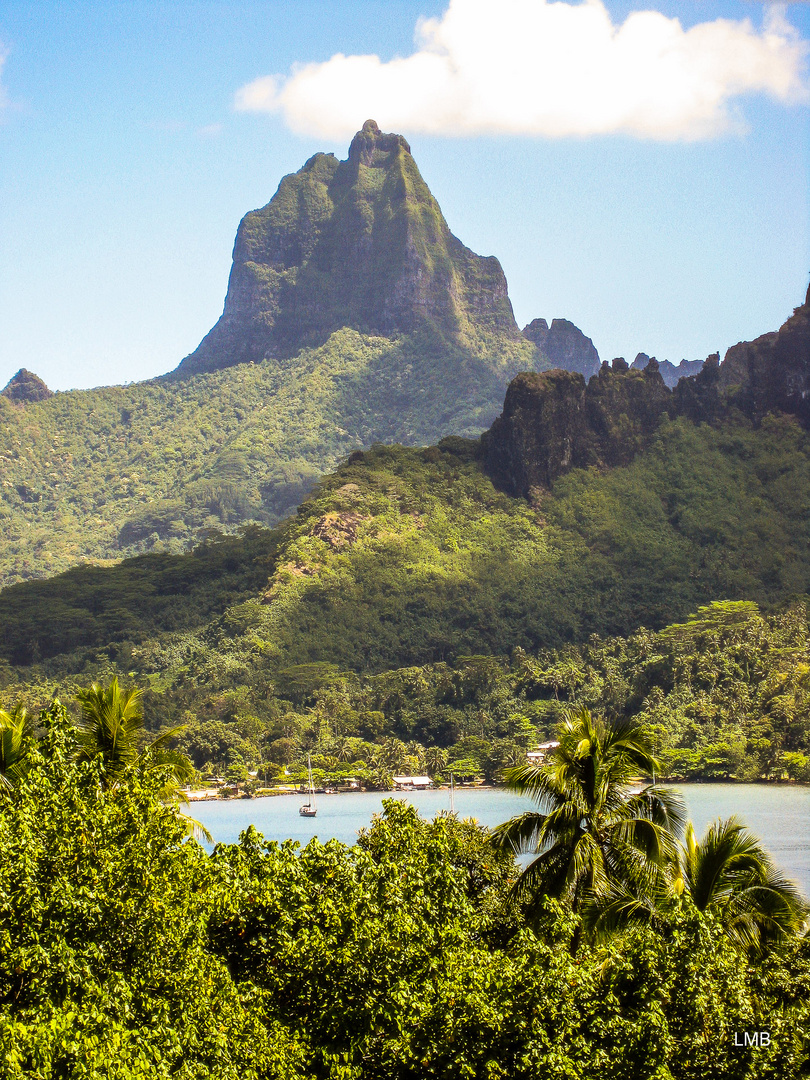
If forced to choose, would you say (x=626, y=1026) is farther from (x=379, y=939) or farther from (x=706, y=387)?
(x=706, y=387)

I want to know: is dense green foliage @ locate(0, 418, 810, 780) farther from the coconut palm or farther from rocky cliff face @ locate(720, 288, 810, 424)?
rocky cliff face @ locate(720, 288, 810, 424)

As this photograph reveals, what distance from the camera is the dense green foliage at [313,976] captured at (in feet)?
51.5

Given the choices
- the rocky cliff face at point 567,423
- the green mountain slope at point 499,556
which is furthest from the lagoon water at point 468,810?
the rocky cliff face at point 567,423

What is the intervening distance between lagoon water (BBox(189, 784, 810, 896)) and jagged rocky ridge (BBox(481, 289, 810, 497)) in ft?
173

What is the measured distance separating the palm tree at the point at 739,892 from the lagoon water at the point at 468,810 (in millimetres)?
51184

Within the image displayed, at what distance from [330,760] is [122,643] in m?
33.1

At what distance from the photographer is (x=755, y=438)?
468 feet

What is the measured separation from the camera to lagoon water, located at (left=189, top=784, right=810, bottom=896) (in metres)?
75.3

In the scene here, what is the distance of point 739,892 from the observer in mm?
18531

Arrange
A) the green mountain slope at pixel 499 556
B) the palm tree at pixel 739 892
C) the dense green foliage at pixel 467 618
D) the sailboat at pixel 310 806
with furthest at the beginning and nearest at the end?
1. the green mountain slope at pixel 499 556
2. the dense green foliage at pixel 467 618
3. the sailboat at pixel 310 806
4. the palm tree at pixel 739 892

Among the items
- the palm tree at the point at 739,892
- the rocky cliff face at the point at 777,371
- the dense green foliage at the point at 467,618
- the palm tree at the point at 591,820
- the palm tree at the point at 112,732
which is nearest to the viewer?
the palm tree at the point at 739,892

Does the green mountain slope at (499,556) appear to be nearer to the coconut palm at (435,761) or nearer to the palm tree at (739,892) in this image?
the coconut palm at (435,761)

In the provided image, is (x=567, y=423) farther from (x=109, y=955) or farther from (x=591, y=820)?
(x=109, y=955)

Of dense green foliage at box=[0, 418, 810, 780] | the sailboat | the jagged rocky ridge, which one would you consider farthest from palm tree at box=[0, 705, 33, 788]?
the jagged rocky ridge
